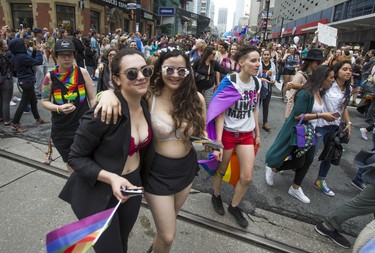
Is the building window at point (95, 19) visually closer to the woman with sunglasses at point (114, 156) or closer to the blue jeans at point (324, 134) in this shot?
the blue jeans at point (324, 134)

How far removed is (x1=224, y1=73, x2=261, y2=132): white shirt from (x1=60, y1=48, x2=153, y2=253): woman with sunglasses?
1301 millimetres

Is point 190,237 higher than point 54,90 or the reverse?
the reverse

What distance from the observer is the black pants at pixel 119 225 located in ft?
5.27

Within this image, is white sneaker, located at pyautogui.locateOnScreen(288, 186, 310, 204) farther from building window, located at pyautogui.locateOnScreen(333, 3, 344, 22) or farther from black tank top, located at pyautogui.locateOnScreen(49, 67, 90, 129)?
building window, located at pyautogui.locateOnScreen(333, 3, 344, 22)

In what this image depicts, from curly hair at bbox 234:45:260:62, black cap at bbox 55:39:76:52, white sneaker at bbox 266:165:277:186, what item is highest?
curly hair at bbox 234:45:260:62

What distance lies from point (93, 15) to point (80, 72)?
1063 inches

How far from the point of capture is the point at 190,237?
8.87 feet

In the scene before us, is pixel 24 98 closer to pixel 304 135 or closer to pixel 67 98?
pixel 67 98

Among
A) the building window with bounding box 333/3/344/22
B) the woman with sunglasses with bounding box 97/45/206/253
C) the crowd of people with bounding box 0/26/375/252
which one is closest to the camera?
the crowd of people with bounding box 0/26/375/252

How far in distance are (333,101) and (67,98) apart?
137 inches

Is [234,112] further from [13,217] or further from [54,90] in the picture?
[13,217]

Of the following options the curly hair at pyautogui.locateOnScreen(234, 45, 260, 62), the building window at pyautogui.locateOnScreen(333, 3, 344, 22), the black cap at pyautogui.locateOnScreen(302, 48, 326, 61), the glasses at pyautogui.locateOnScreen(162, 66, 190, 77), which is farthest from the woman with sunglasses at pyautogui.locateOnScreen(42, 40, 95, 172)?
the building window at pyautogui.locateOnScreen(333, 3, 344, 22)

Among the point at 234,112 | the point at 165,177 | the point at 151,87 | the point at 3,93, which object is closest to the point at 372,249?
the point at 165,177

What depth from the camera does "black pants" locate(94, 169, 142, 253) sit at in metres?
1.61
